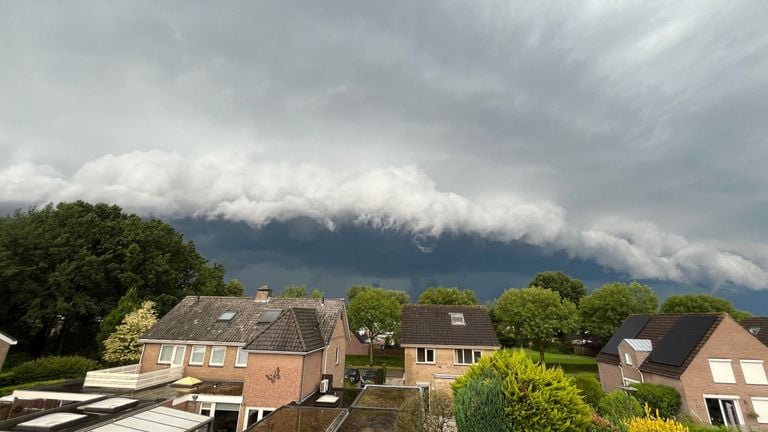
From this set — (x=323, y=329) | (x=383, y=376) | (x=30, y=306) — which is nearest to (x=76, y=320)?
(x=30, y=306)

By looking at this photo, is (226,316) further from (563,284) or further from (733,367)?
(563,284)

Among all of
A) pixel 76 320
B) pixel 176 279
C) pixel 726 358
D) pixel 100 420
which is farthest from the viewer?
pixel 176 279

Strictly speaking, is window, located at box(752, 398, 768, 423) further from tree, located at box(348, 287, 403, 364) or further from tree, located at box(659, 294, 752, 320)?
tree, located at box(348, 287, 403, 364)

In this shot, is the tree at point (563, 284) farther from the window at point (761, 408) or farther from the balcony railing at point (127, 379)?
the balcony railing at point (127, 379)

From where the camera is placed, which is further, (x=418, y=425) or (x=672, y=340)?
Answer: (x=672, y=340)

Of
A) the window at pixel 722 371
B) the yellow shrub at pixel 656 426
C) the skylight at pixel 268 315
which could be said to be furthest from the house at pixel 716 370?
the skylight at pixel 268 315

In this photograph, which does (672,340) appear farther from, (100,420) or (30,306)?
(30,306)
